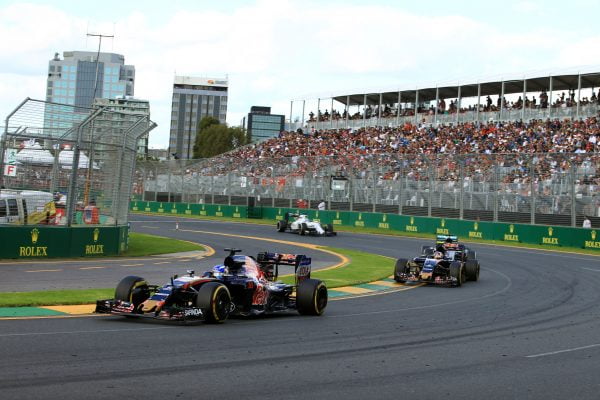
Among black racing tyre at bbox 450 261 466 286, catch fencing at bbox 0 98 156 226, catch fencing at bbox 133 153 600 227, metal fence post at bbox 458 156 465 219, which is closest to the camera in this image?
catch fencing at bbox 0 98 156 226

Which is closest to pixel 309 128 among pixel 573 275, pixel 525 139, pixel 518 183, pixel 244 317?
pixel 525 139

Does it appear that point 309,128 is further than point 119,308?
Yes

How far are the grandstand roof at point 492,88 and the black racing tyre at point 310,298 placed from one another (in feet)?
150

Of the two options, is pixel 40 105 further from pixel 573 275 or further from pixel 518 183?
pixel 518 183

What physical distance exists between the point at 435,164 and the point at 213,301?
3094 centimetres

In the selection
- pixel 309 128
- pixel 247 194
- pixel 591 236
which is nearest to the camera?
pixel 591 236

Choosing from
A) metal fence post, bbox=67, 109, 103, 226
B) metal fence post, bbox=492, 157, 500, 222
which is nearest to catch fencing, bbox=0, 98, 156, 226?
metal fence post, bbox=67, 109, 103, 226

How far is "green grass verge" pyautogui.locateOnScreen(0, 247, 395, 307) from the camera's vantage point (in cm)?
1377

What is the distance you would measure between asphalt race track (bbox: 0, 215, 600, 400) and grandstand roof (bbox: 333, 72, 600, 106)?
145 feet

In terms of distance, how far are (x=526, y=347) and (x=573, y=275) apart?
1382cm

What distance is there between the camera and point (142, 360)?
29.1 feet

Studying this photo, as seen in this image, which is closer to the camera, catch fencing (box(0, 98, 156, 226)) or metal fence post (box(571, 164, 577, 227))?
catch fencing (box(0, 98, 156, 226))

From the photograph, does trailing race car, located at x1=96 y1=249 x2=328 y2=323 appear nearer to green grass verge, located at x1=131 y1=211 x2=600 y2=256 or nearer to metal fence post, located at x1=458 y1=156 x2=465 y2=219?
green grass verge, located at x1=131 y1=211 x2=600 y2=256

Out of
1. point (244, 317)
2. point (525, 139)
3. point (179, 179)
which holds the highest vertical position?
point (525, 139)
